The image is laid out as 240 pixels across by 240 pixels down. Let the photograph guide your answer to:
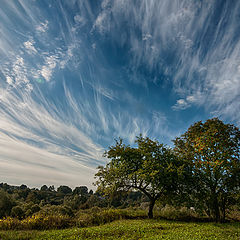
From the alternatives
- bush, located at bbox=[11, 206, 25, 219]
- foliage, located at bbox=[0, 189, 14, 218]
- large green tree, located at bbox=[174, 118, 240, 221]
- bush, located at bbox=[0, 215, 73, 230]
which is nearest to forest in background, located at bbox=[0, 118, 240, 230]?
large green tree, located at bbox=[174, 118, 240, 221]

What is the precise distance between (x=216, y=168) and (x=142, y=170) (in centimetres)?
716

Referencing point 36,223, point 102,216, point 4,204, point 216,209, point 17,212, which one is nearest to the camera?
point 36,223

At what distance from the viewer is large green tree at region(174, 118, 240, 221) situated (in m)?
16.2

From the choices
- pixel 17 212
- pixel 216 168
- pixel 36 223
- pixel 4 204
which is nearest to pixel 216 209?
pixel 216 168

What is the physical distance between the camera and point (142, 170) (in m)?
16.0

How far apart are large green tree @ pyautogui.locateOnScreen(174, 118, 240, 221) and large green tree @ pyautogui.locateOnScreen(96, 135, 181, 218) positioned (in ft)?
7.66

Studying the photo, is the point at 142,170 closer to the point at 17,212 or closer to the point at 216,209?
the point at 216,209

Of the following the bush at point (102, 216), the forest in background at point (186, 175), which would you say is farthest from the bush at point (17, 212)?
the bush at point (102, 216)

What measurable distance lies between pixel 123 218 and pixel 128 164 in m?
5.04

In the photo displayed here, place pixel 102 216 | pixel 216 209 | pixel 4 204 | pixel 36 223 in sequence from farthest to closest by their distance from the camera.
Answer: pixel 4 204 → pixel 216 209 → pixel 102 216 → pixel 36 223

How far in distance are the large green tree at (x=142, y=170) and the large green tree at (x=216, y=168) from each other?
7.66 feet

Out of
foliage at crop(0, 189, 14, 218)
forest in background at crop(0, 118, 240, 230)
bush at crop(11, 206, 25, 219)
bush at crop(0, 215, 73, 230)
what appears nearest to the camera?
bush at crop(0, 215, 73, 230)

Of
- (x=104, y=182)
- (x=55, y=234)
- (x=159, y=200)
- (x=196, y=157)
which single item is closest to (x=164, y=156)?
(x=196, y=157)

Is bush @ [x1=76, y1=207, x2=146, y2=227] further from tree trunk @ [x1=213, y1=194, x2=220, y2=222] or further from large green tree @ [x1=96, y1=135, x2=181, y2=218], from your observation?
tree trunk @ [x1=213, y1=194, x2=220, y2=222]
